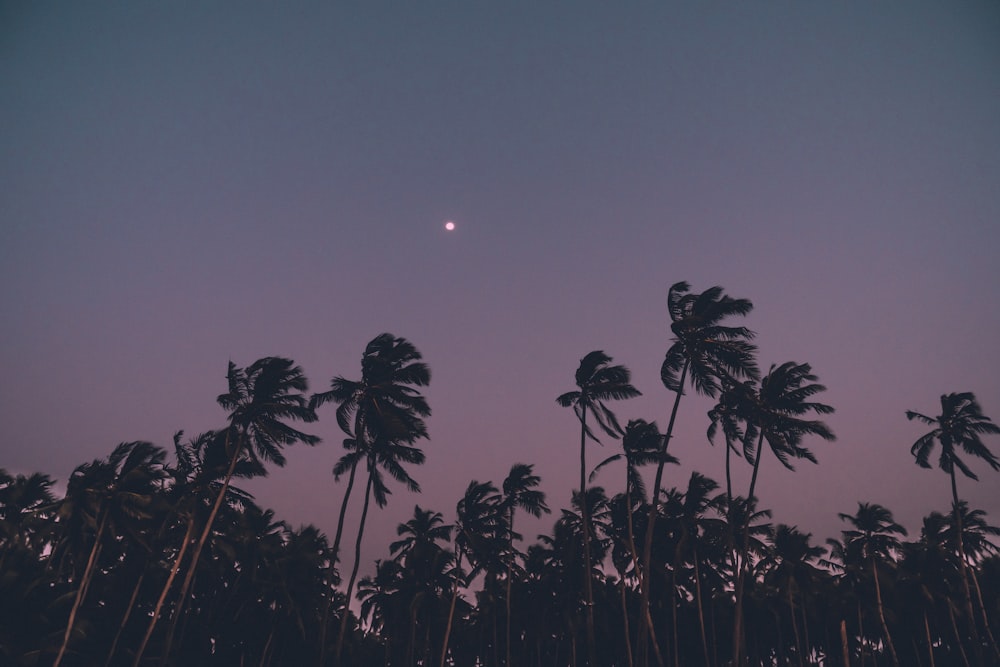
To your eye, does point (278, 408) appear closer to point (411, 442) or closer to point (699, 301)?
point (411, 442)

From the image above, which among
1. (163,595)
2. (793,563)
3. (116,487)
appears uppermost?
(793,563)

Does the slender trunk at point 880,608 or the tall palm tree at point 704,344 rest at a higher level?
the tall palm tree at point 704,344

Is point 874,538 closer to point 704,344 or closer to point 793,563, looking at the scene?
point 793,563

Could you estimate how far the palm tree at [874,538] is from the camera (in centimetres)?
4566

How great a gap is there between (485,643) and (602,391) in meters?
46.8

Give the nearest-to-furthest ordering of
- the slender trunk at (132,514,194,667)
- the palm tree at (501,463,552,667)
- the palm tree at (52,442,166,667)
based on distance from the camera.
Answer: the slender trunk at (132,514,194,667), the palm tree at (52,442,166,667), the palm tree at (501,463,552,667)

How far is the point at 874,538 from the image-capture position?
46.2 m

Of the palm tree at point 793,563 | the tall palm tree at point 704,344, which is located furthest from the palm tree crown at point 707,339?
the palm tree at point 793,563

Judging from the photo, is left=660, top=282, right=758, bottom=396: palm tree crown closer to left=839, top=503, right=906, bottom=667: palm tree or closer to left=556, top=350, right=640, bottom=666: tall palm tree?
left=556, top=350, right=640, bottom=666: tall palm tree

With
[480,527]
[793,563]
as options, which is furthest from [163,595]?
[793,563]

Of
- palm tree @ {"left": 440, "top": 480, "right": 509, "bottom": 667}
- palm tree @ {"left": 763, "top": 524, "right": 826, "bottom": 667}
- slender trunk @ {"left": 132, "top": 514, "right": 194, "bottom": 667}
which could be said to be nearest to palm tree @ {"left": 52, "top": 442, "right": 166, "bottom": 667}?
slender trunk @ {"left": 132, "top": 514, "right": 194, "bottom": 667}

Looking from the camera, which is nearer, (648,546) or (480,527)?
(648,546)

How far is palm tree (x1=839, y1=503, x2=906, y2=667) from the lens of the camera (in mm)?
→ 45656

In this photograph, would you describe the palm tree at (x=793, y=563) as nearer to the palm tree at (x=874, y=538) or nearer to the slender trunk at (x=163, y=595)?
the palm tree at (x=874, y=538)
